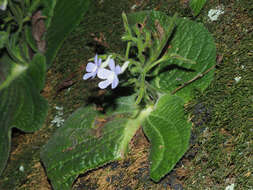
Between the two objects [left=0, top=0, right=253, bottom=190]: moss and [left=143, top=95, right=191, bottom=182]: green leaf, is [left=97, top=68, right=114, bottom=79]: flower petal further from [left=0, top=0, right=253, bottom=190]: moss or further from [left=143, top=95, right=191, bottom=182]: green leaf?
[left=143, top=95, right=191, bottom=182]: green leaf

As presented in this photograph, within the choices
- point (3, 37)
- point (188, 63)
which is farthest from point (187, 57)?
point (3, 37)

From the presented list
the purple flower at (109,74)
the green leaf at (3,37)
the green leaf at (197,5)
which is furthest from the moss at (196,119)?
the green leaf at (3,37)

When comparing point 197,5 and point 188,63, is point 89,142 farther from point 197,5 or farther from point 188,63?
point 197,5

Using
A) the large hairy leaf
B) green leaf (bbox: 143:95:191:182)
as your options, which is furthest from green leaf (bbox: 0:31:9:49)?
green leaf (bbox: 143:95:191:182)

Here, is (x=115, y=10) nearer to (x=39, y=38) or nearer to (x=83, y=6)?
(x=83, y=6)

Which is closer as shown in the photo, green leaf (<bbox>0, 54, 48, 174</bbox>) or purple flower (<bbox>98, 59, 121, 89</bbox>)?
purple flower (<bbox>98, 59, 121, 89</bbox>)

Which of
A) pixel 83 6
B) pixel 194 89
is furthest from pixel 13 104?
pixel 194 89

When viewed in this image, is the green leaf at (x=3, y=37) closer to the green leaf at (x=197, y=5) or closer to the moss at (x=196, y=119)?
the moss at (x=196, y=119)
